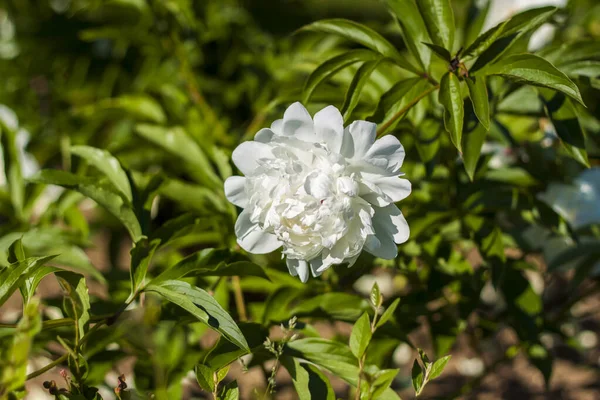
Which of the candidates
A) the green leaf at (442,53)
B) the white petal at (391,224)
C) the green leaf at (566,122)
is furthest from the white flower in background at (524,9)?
the white petal at (391,224)

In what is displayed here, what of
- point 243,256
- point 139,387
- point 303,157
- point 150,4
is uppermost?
point 303,157

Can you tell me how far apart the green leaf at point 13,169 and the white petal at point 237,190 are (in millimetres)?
783

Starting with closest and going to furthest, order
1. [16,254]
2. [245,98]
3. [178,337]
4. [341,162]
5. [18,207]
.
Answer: [341,162] < [16,254] < [178,337] < [18,207] < [245,98]

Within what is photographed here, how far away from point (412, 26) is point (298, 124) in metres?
0.37

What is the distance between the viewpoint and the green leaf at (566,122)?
105cm

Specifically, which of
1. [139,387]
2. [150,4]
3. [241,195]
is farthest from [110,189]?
[150,4]

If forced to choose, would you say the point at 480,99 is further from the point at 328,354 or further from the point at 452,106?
the point at 328,354

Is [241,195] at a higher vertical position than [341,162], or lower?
lower

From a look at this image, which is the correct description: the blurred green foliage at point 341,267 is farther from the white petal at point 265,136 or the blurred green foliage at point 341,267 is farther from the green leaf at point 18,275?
the white petal at point 265,136

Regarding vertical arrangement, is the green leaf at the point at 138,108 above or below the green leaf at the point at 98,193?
below

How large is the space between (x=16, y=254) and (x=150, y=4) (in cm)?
91

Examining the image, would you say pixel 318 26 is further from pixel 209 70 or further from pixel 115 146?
pixel 209 70

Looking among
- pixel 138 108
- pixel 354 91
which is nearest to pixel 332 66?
pixel 354 91

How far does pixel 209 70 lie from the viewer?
2312 mm
